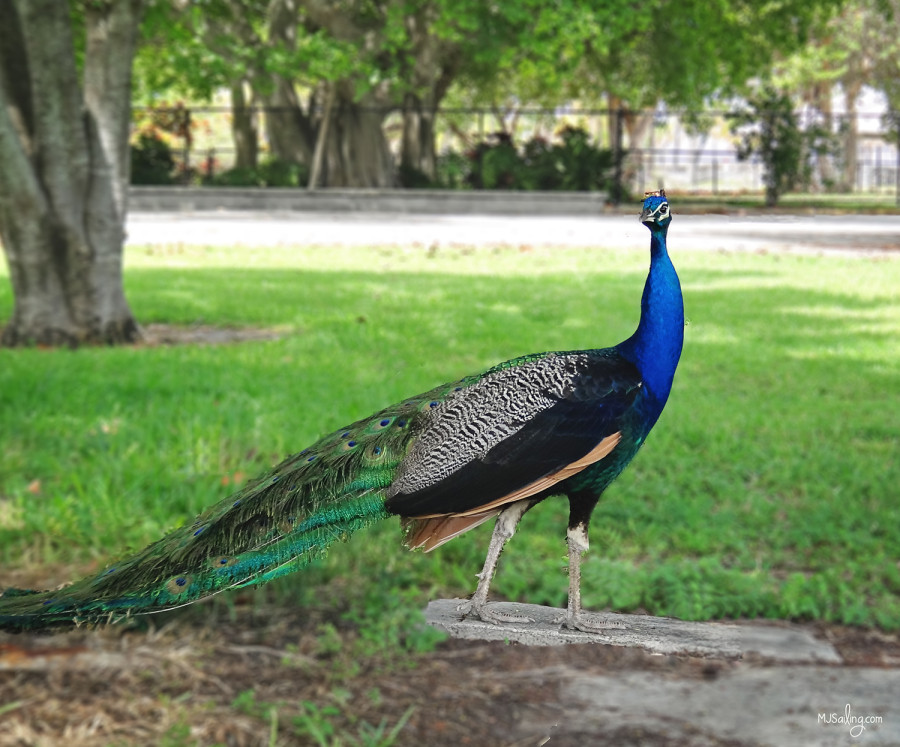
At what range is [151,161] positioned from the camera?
117ft

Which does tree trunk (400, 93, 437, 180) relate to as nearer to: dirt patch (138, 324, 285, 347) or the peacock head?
dirt patch (138, 324, 285, 347)

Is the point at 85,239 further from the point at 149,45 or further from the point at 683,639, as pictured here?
the point at 149,45

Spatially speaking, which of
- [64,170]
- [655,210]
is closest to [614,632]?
[655,210]

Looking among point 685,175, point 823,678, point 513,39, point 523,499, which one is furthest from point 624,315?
point 685,175

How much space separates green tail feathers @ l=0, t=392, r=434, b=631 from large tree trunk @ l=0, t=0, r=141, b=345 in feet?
22.6

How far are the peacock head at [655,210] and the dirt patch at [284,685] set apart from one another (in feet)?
11.0

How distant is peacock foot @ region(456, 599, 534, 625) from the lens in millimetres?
1018

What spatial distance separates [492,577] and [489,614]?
48 millimetres

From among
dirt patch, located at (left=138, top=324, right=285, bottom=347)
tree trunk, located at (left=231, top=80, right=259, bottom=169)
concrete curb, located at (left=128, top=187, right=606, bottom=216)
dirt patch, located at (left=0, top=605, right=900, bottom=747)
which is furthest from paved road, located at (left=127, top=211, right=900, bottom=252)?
dirt patch, located at (left=0, top=605, right=900, bottom=747)

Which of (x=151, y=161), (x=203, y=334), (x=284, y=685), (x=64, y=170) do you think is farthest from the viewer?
(x=151, y=161)

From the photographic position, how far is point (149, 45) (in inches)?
1326

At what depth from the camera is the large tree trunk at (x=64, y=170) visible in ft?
25.3

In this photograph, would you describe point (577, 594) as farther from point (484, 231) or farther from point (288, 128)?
point (288, 128)

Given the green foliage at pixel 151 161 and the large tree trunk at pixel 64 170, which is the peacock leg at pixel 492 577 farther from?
the green foliage at pixel 151 161
